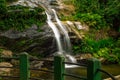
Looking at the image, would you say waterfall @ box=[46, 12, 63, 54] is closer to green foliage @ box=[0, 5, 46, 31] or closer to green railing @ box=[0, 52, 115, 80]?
green foliage @ box=[0, 5, 46, 31]

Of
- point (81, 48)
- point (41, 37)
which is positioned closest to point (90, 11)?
point (81, 48)

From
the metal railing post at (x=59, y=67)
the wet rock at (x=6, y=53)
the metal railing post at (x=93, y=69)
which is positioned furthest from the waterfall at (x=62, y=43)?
the metal railing post at (x=93, y=69)

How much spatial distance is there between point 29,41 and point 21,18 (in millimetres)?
1910

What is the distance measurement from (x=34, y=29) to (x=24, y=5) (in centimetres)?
252

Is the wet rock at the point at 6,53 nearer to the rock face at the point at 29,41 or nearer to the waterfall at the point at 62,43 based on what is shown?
the rock face at the point at 29,41

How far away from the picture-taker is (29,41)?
20.9 m

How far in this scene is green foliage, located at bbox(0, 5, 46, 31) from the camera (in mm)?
21578

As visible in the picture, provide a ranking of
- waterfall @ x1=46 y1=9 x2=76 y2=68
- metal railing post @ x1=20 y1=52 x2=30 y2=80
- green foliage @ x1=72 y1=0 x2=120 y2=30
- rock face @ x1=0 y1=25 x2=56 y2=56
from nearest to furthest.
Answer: metal railing post @ x1=20 y1=52 x2=30 y2=80 → rock face @ x1=0 y1=25 x2=56 y2=56 → waterfall @ x1=46 y1=9 x2=76 y2=68 → green foliage @ x1=72 y1=0 x2=120 y2=30

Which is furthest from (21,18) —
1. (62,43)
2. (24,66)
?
(24,66)

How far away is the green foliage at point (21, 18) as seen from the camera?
21.6 metres

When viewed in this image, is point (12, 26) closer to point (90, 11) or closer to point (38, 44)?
point (38, 44)

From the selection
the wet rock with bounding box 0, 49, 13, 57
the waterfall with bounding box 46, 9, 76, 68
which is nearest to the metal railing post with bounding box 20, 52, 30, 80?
the wet rock with bounding box 0, 49, 13, 57

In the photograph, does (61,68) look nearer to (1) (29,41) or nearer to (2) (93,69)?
(2) (93,69)

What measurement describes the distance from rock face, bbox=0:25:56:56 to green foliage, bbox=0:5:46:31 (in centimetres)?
52
